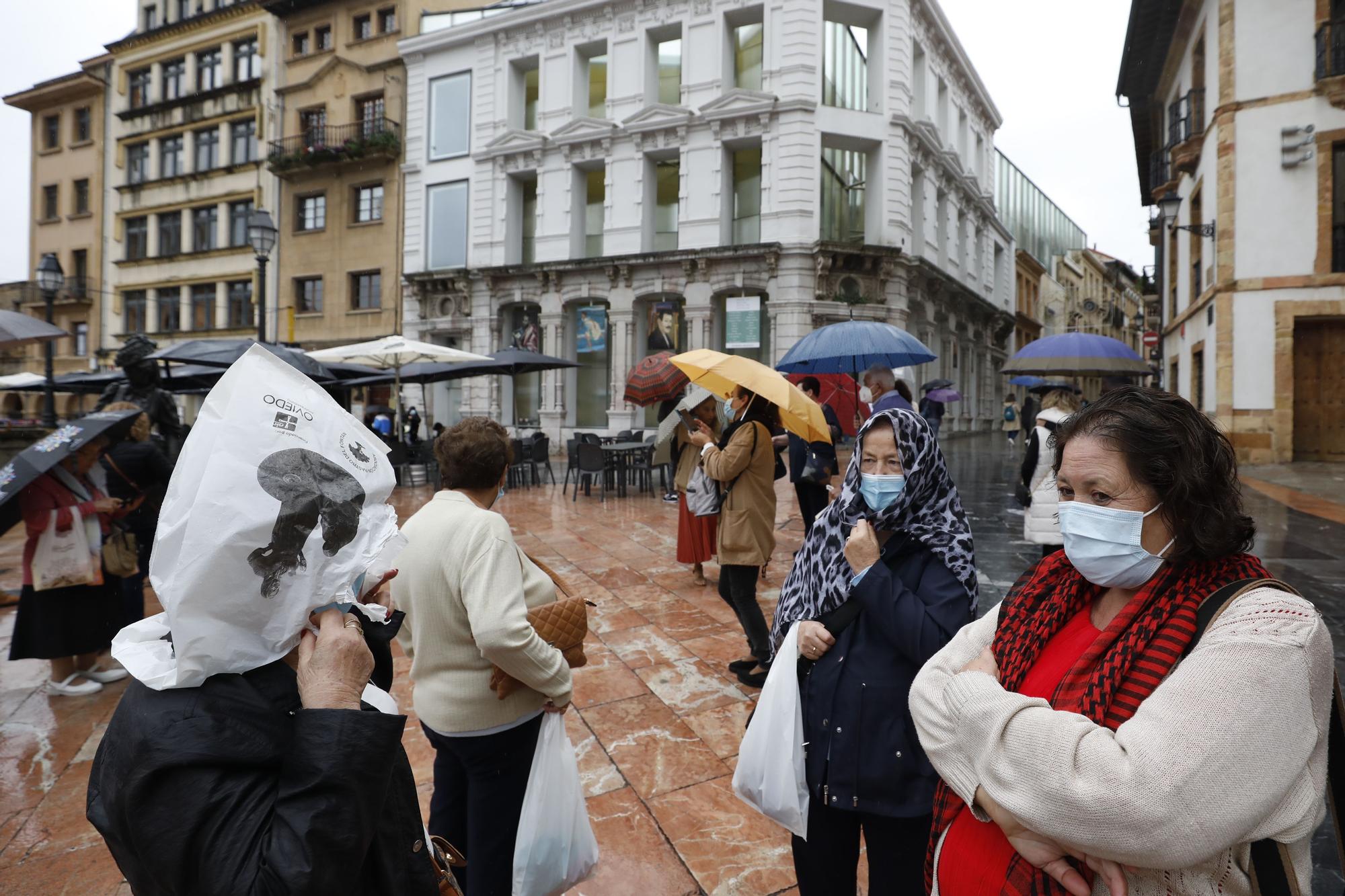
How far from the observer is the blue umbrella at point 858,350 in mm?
7637

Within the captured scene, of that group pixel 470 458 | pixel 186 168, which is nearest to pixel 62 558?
pixel 470 458

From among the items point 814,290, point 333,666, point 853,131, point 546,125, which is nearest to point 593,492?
point 814,290

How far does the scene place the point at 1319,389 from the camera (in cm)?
1347

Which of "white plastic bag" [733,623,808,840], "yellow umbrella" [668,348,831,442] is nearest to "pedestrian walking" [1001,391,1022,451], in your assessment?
"yellow umbrella" [668,348,831,442]

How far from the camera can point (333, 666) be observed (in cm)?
114

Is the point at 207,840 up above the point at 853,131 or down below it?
below

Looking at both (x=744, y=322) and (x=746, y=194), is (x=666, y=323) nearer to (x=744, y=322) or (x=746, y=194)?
(x=744, y=322)

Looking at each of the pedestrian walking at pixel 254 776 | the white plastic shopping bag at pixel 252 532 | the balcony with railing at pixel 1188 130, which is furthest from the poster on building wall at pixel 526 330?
the pedestrian walking at pixel 254 776

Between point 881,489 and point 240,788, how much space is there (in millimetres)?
1665

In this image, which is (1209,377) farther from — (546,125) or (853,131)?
(546,125)

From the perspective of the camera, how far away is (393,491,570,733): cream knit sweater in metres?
2.10

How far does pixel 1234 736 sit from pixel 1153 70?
2496 cm

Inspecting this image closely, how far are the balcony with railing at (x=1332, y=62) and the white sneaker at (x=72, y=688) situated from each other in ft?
61.3

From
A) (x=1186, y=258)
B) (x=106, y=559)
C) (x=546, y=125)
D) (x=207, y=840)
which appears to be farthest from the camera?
(x=546, y=125)
